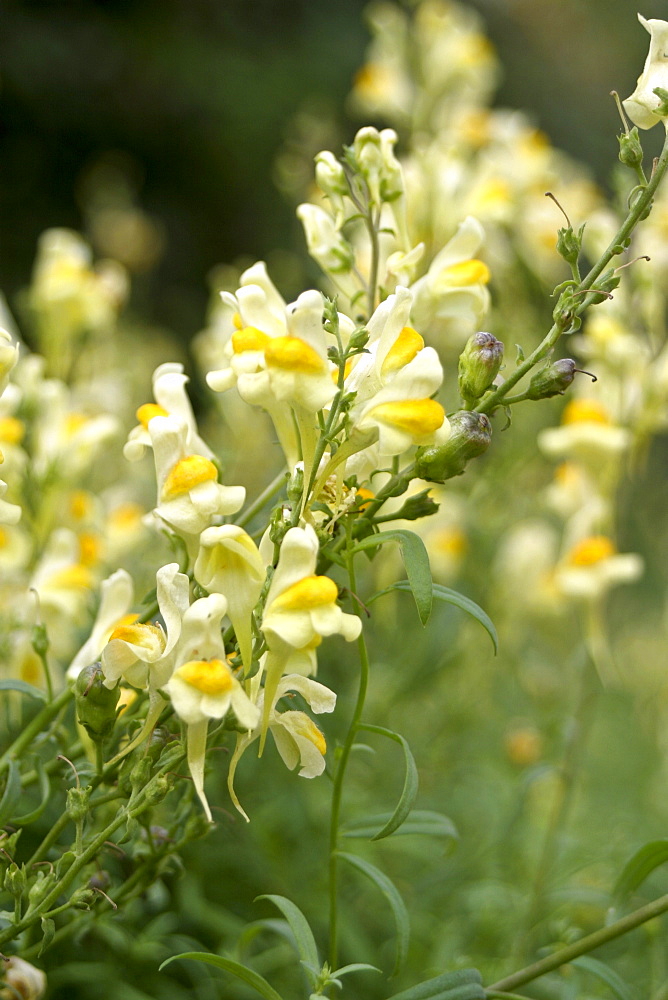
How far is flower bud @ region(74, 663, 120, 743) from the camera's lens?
34.0 inches

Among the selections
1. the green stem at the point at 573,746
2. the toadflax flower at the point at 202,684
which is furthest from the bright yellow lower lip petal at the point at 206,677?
the green stem at the point at 573,746

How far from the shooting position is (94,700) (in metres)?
0.87

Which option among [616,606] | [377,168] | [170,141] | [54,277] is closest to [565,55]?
[170,141]

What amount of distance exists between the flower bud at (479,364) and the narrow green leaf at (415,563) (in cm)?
14

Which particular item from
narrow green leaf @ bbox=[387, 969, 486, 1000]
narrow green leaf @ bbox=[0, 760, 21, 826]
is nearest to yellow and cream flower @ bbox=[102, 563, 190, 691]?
narrow green leaf @ bbox=[0, 760, 21, 826]

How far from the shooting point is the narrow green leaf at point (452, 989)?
34.6 inches

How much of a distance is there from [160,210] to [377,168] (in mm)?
5737

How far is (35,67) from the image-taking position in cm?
585

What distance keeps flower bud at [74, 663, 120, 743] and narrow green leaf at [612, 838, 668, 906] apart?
1.67ft

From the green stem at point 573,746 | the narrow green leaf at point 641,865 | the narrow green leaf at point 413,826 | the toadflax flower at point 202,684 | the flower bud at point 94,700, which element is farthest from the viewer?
the green stem at point 573,746

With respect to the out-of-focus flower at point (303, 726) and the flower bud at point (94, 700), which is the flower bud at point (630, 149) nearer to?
the out-of-focus flower at point (303, 726)

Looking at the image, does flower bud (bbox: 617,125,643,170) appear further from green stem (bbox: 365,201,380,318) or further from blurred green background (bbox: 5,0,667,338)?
blurred green background (bbox: 5,0,667,338)

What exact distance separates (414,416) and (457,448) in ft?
0.16

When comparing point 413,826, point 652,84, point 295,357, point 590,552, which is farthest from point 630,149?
point 590,552
